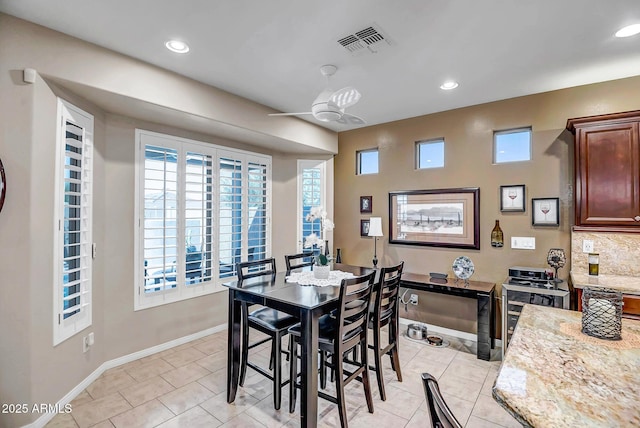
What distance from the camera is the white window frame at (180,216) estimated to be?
3389 millimetres

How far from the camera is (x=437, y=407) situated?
34.3 inches

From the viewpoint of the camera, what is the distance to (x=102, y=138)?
10.2ft

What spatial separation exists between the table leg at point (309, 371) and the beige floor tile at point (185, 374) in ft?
4.71

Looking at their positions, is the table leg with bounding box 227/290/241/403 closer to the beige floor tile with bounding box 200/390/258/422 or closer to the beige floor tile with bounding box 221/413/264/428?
the beige floor tile with bounding box 200/390/258/422

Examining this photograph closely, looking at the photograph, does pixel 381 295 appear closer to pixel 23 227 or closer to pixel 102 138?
pixel 23 227

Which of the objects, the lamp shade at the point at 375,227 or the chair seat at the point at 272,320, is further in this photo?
the lamp shade at the point at 375,227

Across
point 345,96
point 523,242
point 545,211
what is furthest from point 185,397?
point 545,211

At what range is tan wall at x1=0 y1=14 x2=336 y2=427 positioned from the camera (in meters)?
2.15

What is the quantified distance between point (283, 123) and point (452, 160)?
2.28 meters

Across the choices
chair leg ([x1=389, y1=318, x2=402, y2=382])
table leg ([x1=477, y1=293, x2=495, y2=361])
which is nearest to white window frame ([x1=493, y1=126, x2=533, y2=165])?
table leg ([x1=477, y1=293, x2=495, y2=361])

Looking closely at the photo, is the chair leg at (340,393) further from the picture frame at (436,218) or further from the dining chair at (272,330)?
the picture frame at (436,218)

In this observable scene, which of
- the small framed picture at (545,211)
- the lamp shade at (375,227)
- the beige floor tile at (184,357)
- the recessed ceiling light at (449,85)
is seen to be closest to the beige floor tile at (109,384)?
the beige floor tile at (184,357)

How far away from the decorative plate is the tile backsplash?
3.23 feet

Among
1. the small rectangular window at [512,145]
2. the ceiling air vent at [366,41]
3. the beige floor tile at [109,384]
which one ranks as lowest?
the beige floor tile at [109,384]
